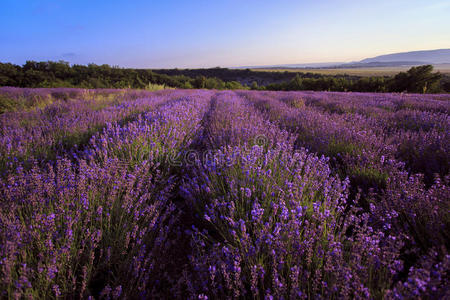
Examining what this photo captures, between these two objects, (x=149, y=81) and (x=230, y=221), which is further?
(x=149, y=81)

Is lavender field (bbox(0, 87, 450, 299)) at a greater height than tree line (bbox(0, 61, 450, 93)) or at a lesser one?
lesser

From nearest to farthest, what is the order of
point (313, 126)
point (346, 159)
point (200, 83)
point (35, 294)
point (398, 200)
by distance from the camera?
1. point (35, 294)
2. point (398, 200)
3. point (346, 159)
4. point (313, 126)
5. point (200, 83)

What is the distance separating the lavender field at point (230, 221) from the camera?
2.98 feet

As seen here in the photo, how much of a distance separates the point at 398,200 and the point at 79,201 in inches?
84.3

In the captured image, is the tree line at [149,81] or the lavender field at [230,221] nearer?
the lavender field at [230,221]

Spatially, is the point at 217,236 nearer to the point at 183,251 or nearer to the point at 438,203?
the point at 183,251

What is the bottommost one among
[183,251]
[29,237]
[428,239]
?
[183,251]

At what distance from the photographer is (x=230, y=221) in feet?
4.05

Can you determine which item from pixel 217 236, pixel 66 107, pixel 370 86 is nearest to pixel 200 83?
pixel 370 86

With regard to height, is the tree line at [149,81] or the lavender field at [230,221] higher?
the tree line at [149,81]

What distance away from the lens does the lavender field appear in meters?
0.91

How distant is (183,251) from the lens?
5.01 ft

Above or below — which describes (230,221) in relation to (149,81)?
below

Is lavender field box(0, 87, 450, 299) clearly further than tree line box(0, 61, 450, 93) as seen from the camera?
No
